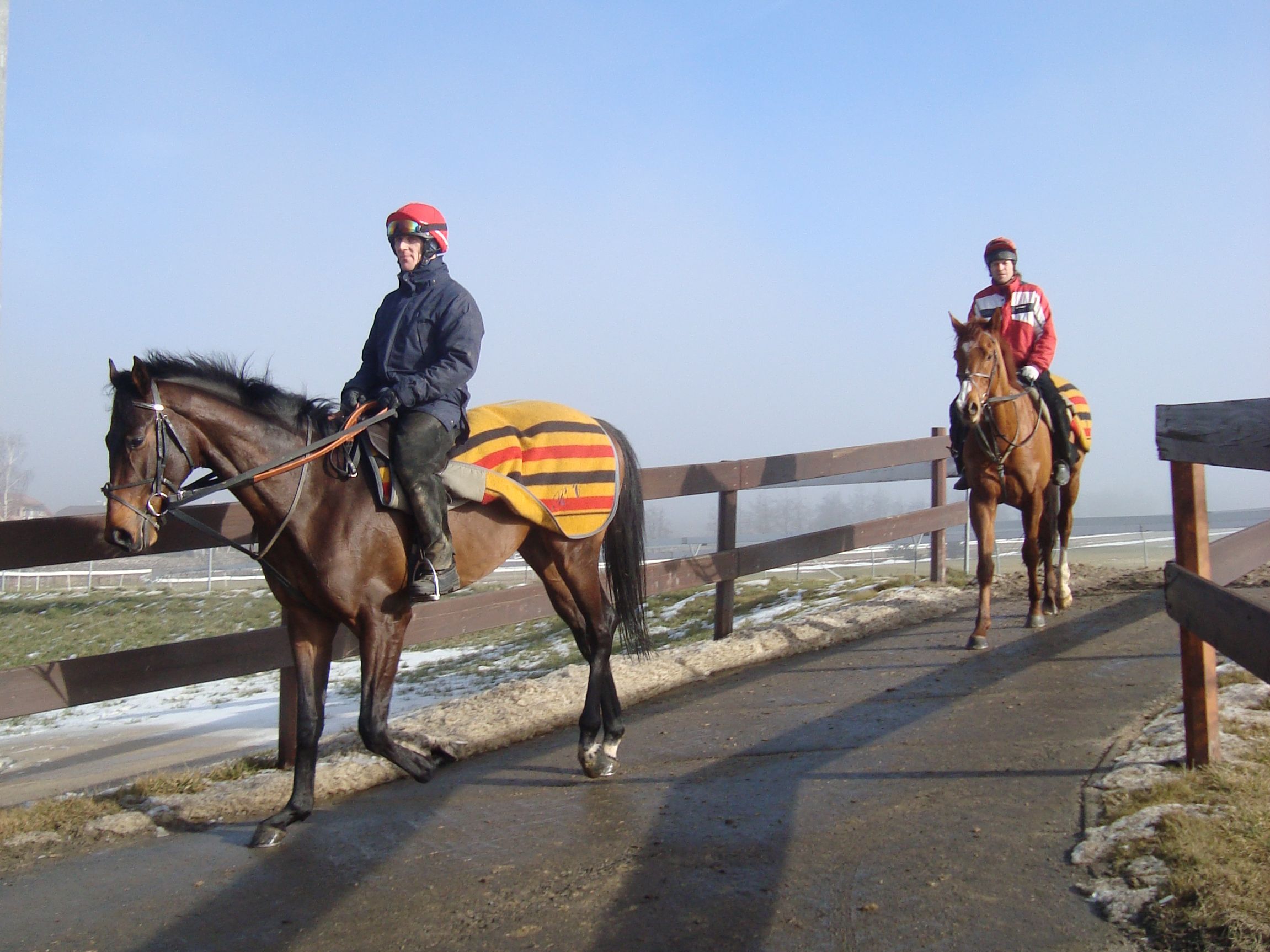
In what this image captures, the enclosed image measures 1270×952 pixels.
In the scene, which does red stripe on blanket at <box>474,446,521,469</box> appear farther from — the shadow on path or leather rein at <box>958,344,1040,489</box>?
leather rein at <box>958,344,1040,489</box>

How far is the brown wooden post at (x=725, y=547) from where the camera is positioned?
841 cm

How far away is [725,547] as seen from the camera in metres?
8.50

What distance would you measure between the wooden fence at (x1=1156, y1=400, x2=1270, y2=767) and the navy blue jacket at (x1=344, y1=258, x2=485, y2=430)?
3238 millimetres

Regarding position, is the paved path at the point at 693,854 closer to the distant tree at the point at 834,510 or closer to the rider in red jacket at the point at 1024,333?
the rider in red jacket at the point at 1024,333

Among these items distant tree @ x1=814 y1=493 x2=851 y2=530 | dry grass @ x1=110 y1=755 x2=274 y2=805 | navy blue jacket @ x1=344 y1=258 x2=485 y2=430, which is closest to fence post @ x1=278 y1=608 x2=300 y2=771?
dry grass @ x1=110 y1=755 x2=274 y2=805

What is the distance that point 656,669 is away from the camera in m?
7.29

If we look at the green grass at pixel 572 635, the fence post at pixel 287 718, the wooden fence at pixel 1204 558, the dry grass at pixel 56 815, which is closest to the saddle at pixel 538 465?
the fence post at pixel 287 718

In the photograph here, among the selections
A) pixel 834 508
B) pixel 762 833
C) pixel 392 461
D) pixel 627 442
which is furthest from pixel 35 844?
pixel 834 508

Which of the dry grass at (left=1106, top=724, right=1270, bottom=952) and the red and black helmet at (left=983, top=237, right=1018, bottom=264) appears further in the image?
the red and black helmet at (left=983, top=237, right=1018, bottom=264)

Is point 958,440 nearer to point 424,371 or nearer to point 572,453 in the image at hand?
point 572,453

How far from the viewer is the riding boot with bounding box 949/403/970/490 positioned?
27.0 ft

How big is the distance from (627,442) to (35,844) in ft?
11.9

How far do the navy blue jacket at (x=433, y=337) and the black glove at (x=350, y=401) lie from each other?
0.14m

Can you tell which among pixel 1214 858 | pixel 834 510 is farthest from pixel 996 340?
pixel 834 510
